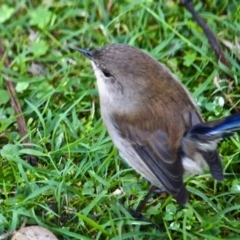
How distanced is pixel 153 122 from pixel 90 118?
37.3 inches

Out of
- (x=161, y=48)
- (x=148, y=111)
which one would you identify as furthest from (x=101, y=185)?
(x=161, y=48)

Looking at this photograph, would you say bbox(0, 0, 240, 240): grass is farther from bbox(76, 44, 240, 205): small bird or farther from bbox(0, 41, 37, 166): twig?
bbox(76, 44, 240, 205): small bird

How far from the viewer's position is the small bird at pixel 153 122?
453cm

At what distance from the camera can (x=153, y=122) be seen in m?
4.66

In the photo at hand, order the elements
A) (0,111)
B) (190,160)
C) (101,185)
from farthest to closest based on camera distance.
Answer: (0,111) < (101,185) < (190,160)

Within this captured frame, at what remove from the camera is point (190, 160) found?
4.60 metres

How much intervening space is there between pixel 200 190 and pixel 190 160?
51 cm

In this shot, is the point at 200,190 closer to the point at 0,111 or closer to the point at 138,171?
the point at 138,171

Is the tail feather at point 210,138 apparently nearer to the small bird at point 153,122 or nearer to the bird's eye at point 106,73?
the small bird at point 153,122

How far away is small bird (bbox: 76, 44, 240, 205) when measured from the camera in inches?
178

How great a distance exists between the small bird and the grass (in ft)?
1.14

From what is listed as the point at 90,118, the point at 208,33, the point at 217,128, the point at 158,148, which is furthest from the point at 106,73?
the point at 208,33

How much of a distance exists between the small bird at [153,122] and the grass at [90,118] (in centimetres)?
35

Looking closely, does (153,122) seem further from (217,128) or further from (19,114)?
(19,114)
